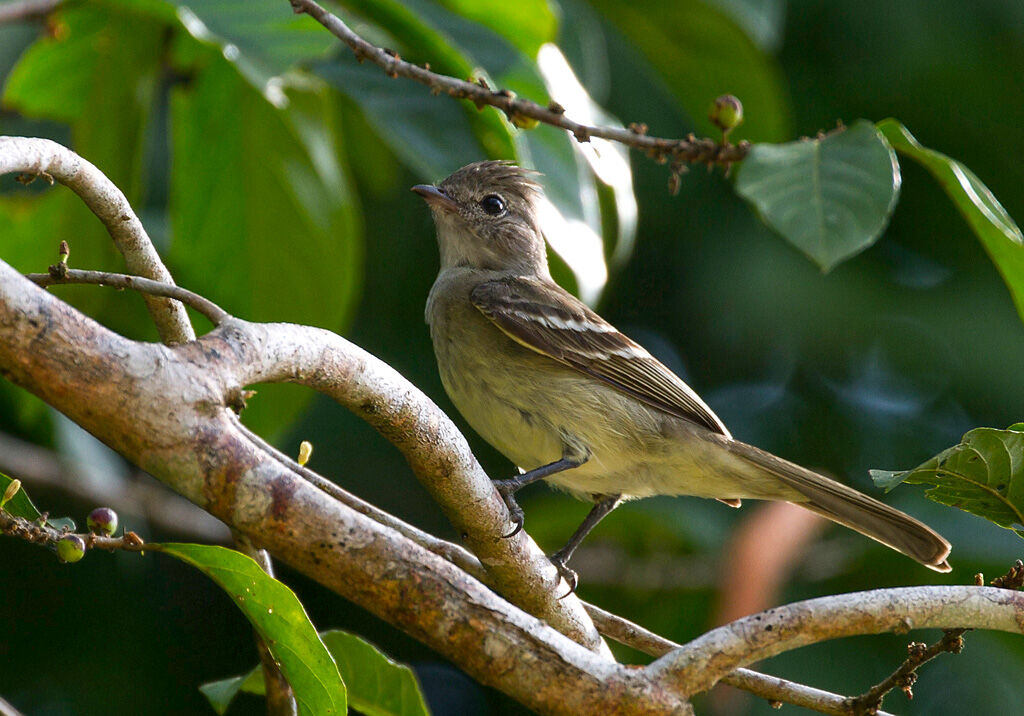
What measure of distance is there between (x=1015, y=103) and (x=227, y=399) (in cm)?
655

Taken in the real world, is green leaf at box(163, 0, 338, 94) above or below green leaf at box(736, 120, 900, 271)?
below

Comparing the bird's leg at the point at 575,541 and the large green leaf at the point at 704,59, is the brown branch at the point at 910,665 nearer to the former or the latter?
the bird's leg at the point at 575,541

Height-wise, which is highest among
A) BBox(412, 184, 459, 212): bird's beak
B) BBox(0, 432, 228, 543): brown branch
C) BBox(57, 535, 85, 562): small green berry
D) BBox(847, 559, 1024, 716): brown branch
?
BBox(412, 184, 459, 212): bird's beak

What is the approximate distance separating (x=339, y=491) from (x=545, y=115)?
41.7 inches

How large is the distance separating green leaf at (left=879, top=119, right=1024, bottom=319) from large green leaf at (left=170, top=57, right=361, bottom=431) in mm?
2301

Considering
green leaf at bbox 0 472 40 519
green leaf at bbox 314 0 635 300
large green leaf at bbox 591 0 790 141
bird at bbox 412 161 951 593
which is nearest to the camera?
green leaf at bbox 0 472 40 519

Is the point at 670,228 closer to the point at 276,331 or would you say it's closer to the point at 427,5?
the point at 427,5

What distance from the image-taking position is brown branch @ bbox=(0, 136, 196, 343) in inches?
87.8

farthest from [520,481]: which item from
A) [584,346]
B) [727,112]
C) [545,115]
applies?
[727,112]

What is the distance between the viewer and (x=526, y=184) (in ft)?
16.6

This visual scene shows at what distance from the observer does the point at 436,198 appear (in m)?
4.91

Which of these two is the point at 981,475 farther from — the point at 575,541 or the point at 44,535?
the point at 44,535

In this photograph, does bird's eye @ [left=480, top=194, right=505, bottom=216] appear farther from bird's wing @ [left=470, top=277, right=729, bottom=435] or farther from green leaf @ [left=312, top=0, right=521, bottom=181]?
green leaf @ [left=312, top=0, right=521, bottom=181]

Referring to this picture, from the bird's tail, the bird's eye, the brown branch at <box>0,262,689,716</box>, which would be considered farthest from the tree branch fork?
the bird's eye
